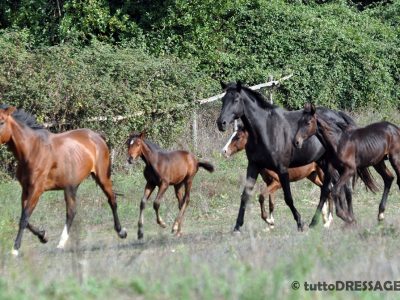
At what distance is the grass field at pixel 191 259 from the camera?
797 cm

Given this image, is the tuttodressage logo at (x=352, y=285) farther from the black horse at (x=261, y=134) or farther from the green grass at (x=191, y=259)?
the black horse at (x=261, y=134)

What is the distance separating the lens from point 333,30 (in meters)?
29.6

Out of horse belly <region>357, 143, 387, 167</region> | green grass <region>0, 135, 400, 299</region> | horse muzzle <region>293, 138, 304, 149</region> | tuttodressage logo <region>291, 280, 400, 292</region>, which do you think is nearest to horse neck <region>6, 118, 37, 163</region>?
green grass <region>0, 135, 400, 299</region>

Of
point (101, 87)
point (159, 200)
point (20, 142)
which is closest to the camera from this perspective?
point (20, 142)

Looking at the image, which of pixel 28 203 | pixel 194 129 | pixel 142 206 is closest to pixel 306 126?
pixel 142 206

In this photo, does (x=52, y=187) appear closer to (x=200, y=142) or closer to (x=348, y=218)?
(x=348, y=218)

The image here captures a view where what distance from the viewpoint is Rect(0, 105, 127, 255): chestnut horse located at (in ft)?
45.1

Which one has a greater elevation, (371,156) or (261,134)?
(261,134)

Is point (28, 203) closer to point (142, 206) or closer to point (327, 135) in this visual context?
Answer: point (142, 206)

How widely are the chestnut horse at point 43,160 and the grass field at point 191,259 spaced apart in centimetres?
63

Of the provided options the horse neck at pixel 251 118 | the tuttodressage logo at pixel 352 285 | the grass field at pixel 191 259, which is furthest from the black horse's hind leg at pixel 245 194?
the tuttodressage logo at pixel 352 285

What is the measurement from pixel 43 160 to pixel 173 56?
10.6 meters

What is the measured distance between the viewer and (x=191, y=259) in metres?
10.1

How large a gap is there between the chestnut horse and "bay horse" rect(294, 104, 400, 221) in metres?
3.30
